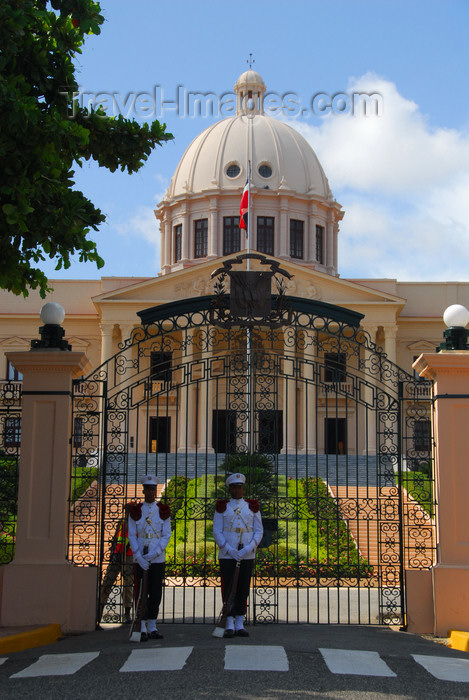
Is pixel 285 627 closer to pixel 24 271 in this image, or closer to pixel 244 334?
pixel 244 334

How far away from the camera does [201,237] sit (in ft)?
163

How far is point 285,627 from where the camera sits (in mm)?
8945

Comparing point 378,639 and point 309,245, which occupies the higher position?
point 309,245

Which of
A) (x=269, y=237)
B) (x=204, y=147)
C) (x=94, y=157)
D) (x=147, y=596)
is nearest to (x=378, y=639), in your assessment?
(x=147, y=596)

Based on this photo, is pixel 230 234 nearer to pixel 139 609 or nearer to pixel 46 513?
pixel 46 513

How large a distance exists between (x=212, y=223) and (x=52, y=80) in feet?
133

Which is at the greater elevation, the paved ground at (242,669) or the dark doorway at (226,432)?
the dark doorway at (226,432)

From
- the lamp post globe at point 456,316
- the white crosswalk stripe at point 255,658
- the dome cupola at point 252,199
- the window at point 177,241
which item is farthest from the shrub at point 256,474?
the window at point 177,241

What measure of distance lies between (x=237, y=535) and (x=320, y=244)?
142ft

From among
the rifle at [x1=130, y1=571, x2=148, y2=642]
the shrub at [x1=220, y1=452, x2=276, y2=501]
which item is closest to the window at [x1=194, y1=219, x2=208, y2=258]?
the shrub at [x1=220, y1=452, x2=276, y2=501]

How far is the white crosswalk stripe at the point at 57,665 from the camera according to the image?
6.65m

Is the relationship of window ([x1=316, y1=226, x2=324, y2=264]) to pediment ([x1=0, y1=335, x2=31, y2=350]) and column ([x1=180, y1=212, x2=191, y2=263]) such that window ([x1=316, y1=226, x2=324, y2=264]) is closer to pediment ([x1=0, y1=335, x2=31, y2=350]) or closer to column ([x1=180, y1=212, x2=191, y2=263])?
column ([x1=180, y1=212, x2=191, y2=263])

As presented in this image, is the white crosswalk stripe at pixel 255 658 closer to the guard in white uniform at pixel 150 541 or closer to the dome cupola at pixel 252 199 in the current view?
the guard in white uniform at pixel 150 541

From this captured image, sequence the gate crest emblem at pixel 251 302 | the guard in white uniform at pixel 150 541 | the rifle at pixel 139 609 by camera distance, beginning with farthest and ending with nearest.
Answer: the gate crest emblem at pixel 251 302 < the guard in white uniform at pixel 150 541 < the rifle at pixel 139 609
